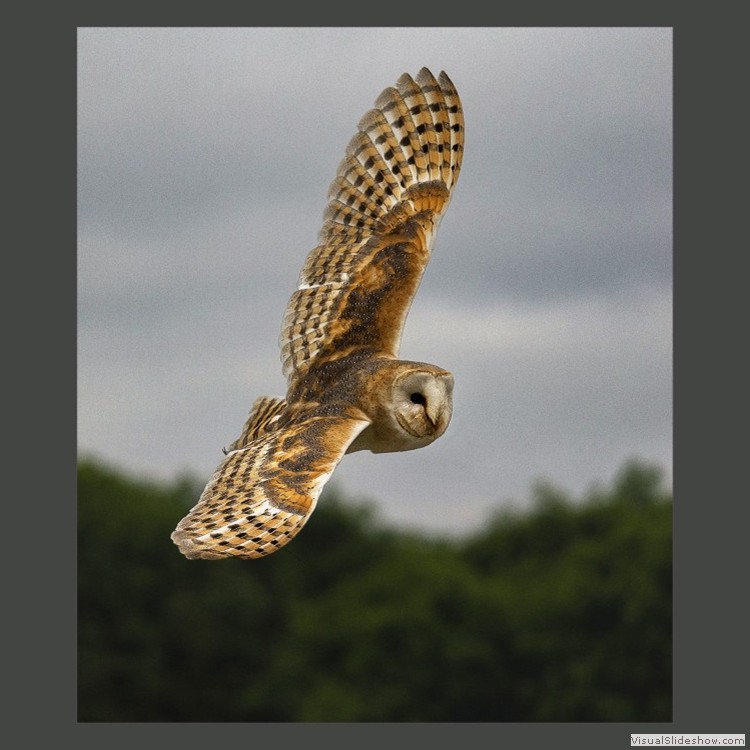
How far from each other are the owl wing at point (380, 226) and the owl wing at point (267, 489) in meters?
0.70

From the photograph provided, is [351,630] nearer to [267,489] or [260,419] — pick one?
[260,419]

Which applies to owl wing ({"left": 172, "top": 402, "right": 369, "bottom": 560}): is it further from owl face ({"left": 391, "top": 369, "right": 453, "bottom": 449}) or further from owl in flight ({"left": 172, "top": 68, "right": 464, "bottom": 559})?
owl face ({"left": 391, "top": 369, "right": 453, "bottom": 449})

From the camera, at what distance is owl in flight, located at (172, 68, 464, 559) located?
20.0 ft

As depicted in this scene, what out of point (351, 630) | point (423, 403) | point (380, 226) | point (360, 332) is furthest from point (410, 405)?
point (351, 630)

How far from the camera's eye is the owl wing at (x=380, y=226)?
7.26 metres

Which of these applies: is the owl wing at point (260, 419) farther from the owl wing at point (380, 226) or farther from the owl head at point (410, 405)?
the owl head at point (410, 405)

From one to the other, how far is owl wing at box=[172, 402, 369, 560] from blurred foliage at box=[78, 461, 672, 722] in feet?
80.1

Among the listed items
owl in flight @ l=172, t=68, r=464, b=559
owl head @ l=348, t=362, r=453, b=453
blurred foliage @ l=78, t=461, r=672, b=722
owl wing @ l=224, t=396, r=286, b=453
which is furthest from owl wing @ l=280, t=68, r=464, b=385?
blurred foliage @ l=78, t=461, r=672, b=722

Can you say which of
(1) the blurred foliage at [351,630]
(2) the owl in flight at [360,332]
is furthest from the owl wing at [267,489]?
(1) the blurred foliage at [351,630]

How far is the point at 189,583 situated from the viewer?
31.9 meters

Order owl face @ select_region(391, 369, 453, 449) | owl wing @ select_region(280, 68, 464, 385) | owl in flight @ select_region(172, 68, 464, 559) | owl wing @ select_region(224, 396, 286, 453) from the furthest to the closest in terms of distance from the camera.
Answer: owl wing @ select_region(280, 68, 464, 385)
owl wing @ select_region(224, 396, 286, 453)
owl face @ select_region(391, 369, 453, 449)
owl in flight @ select_region(172, 68, 464, 559)

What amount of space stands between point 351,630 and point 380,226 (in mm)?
26758

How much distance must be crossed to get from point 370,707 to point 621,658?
5.74 meters

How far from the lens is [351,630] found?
110 feet
